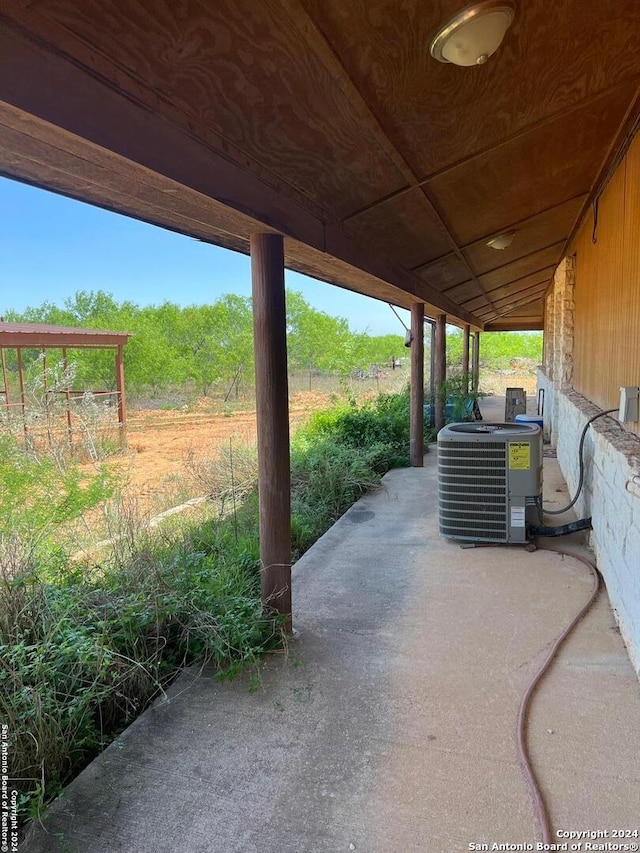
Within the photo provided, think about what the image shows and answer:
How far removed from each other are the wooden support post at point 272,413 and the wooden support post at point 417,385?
13.6 ft

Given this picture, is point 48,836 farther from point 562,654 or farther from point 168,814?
point 562,654

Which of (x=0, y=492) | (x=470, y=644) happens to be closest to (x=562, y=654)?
(x=470, y=644)

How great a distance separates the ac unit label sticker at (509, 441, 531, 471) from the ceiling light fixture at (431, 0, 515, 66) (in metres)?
2.62

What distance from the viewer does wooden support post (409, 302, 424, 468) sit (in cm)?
650

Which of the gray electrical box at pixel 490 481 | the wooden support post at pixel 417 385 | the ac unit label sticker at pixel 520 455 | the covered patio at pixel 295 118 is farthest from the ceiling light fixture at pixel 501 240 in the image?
the ac unit label sticker at pixel 520 455

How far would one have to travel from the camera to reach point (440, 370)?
912cm

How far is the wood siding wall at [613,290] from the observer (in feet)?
9.97

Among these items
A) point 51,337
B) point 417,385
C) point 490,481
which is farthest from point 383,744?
point 51,337

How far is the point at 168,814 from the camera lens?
1702 millimetres

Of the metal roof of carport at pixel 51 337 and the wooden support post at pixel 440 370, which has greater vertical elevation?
the metal roof of carport at pixel 51 337

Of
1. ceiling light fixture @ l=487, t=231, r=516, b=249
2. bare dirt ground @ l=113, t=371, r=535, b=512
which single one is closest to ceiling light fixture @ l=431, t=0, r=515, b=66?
ceiling light fixture @ l=487, t=231, r=516, b=249

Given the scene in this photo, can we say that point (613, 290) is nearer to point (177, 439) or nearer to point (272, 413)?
point (272, 413)

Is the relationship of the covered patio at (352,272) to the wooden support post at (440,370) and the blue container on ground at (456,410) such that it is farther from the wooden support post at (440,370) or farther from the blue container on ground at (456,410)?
the blue container on ground at (456,410)

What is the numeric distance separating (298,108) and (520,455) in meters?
2.84
